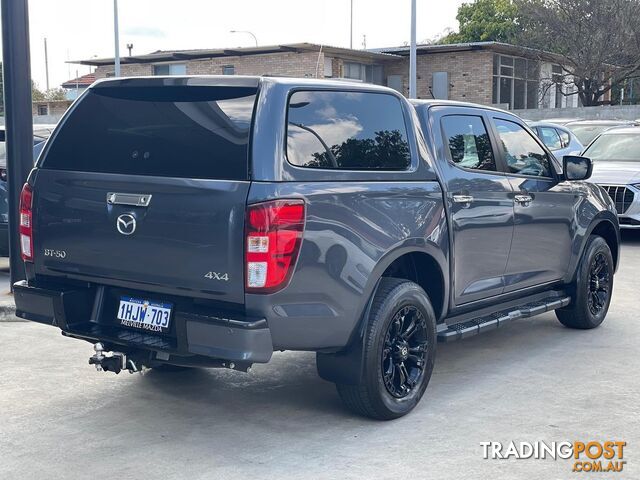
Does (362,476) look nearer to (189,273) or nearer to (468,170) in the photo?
(189,273)

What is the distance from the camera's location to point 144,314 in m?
4.72

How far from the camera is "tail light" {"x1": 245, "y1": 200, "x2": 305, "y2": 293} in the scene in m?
4.31

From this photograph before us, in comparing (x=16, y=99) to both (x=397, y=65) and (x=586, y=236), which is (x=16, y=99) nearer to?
(x=586, y=236)

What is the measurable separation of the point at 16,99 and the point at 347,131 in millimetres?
4311

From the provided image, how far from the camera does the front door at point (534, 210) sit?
6.44 m

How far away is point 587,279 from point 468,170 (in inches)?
78.8

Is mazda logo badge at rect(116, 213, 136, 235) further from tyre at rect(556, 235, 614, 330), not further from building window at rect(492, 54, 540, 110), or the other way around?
building window at rect(492, 54, 540, 110)

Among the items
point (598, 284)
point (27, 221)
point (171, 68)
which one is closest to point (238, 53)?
point (171, 68)

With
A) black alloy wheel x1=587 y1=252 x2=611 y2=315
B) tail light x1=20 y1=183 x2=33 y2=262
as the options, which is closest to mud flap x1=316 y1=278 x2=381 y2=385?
tail light x1=20 y1=183 x2=33 y2=262

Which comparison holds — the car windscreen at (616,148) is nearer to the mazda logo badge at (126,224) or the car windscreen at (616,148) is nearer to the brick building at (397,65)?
the mazda logo badge at (126,224)

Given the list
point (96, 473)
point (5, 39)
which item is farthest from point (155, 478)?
point (5, 39)

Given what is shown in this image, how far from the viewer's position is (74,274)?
4992 millimetres

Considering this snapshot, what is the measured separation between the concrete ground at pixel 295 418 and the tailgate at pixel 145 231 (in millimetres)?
857

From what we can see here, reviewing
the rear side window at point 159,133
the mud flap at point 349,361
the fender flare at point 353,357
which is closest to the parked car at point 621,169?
the fender flare at point 353,357
